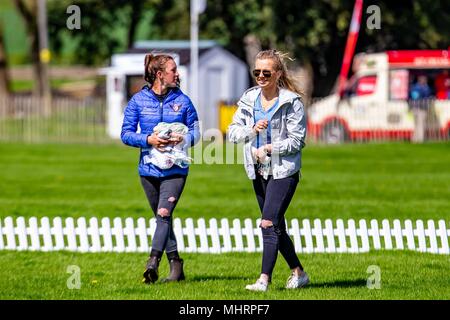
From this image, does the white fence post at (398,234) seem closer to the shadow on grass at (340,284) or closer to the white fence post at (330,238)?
the white fence post at (330,238)

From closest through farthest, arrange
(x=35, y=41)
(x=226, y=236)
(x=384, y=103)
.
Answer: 1. (x=226, y=236)
2. (x=384, y=103)
3. (x=35, y=41)

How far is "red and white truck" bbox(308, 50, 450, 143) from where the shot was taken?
36.6 metres

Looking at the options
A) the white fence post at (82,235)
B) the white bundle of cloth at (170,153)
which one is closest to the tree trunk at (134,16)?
the white fence post at (82,235)

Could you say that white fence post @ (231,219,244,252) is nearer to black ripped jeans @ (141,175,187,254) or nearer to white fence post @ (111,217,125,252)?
white fence post @ (111,217,125,252)

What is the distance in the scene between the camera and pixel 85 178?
84.6ft

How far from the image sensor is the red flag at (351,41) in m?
39.4

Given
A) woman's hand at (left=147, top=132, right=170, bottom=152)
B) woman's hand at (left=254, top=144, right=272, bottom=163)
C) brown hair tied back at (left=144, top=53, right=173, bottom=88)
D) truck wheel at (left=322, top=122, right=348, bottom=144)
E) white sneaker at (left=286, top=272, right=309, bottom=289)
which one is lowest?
white sneaker at (left=286, top=272, right=309, bottom=289)

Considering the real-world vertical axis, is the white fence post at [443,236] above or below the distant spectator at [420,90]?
below

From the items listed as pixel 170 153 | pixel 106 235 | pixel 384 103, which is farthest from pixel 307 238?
pixel 384 103

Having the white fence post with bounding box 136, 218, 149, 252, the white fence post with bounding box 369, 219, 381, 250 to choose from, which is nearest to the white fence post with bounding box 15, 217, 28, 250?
the white fence post with bounding box 136, 218, 149, 252

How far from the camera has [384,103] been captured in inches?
1451

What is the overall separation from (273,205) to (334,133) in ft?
87.0

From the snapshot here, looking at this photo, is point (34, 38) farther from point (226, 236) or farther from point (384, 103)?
point (226, 236)
